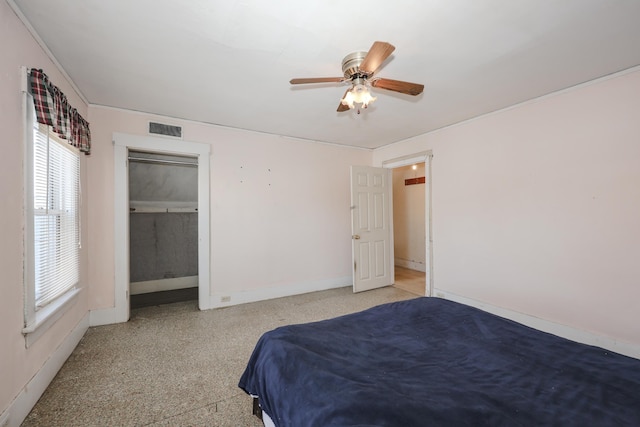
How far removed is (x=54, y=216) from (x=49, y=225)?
0.51 ft

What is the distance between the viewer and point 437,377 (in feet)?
4.08

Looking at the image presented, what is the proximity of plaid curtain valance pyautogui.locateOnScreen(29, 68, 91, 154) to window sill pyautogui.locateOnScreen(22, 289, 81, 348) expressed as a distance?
1393mm

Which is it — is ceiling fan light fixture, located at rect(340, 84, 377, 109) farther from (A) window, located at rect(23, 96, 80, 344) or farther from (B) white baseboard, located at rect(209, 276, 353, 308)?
(B) white baseboard, located at rect(209, 276, 353, 308)

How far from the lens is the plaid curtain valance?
1829mm

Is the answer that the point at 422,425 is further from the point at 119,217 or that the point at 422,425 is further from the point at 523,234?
the point at 119,217

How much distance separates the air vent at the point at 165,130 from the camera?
11.1 ft

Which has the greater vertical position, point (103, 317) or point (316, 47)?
point (316, 47)

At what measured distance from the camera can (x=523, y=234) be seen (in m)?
3.07

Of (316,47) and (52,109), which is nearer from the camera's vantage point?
(52,109)

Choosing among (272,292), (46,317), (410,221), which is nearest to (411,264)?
(410,221)

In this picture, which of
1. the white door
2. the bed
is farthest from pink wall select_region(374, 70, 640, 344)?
the bed

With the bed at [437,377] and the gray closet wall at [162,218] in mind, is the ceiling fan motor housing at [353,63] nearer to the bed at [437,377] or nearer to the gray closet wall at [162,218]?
the bed at [437,377]

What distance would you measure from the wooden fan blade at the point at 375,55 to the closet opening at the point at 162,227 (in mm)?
3590

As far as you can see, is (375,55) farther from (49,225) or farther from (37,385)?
(37,385)
